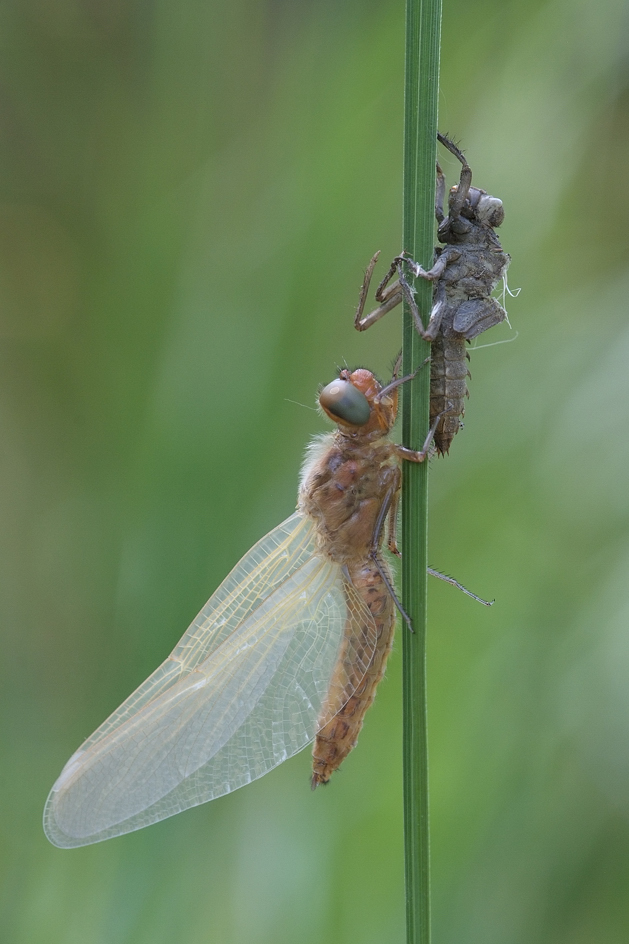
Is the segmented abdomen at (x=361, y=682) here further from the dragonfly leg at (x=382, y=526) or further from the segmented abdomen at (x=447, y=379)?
the segmented abdomen at (x=447, y=379)

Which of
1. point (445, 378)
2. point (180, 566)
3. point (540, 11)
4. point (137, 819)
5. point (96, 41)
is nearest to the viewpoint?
point (445, 378)

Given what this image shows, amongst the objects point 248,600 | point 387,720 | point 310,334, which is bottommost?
point 387,720

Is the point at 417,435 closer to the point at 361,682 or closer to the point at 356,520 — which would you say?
the point at 356,520

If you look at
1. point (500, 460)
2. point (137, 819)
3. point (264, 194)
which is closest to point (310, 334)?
point (264, 194)

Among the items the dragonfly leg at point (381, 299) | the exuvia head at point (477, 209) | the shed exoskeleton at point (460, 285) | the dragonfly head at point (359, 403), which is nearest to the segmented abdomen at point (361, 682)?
the dragonfly head at point (359, 403)

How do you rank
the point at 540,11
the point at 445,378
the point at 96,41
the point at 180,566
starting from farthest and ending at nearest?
1. the point at 96,41
2. the point at 540,11
3. the point at 180,566
4. the point at 445,378

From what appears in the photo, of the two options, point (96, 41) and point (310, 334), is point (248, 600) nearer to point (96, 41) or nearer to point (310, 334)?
point (310, 334)

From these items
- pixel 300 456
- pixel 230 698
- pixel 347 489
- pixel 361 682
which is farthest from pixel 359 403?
pixel 230 698
